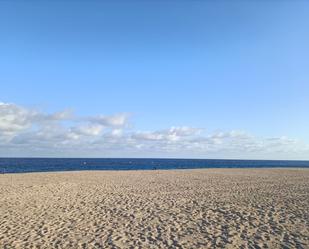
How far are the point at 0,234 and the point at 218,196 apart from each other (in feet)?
39.0

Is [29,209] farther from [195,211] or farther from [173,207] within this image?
[195,211]

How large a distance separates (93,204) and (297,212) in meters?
9.38

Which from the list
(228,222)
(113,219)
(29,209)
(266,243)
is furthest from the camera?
(29,209)

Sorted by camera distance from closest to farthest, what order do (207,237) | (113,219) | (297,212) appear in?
(207,237) < (113,219) < (297,212)

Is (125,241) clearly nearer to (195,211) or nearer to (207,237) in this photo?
(207,237)

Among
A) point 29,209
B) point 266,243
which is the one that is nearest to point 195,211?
point 266,243

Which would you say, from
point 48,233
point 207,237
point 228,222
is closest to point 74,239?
point 48,233

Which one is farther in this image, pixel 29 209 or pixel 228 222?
pixel 29 209

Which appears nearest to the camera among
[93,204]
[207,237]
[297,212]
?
[207,237]

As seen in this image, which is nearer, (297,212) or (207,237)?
(207,237)

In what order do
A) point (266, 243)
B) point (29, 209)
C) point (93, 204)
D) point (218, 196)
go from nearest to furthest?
1. point (266, 243)
2. point (29, 209)
3. point (93, 204)
4. point (218, 196)

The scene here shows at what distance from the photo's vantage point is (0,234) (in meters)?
10.4

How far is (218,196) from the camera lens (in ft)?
61.2

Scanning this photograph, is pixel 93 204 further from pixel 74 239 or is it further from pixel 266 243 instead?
pixel 266 243
